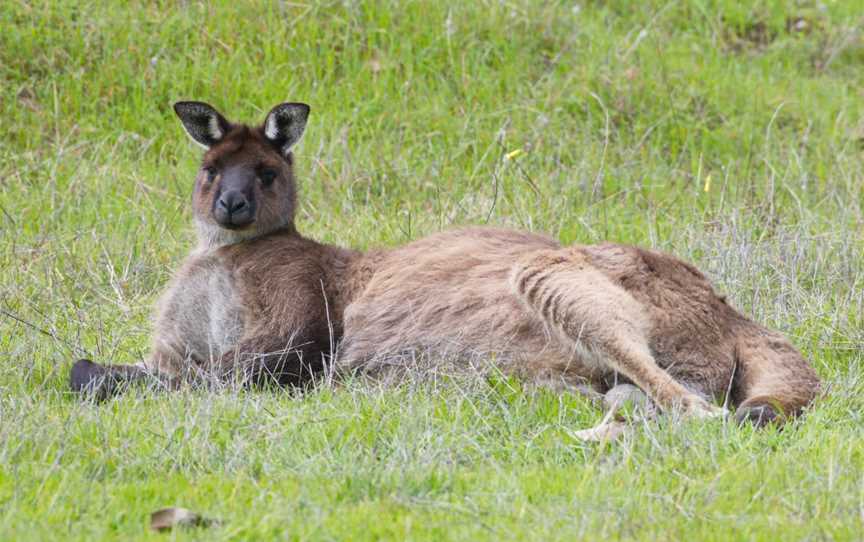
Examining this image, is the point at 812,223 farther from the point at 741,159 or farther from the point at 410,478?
the point at 410,478

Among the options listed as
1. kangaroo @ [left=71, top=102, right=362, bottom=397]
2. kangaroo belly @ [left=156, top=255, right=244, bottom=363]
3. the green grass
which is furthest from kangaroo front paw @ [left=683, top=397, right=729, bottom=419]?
kangaroo belly @ [left=156, top=255, right=244, bottom=363]

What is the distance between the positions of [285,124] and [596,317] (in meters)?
2.22

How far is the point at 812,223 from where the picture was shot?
27.7ft

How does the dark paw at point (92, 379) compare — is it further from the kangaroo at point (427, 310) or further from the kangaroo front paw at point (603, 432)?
the kangaroo front paw at point (603, 432)

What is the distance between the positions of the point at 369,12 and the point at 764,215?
12.0 feet

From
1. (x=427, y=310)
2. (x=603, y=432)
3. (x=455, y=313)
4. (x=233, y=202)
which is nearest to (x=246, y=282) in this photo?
(x=233, y=202)

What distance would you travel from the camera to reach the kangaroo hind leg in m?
5.47

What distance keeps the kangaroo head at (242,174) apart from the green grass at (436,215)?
0.75 meters

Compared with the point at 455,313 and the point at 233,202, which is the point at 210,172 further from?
the point at 455,313

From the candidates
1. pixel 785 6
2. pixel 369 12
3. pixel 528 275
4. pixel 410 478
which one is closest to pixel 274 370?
pixel 528 275

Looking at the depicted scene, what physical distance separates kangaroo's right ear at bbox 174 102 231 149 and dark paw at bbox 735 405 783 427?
3.12 meters

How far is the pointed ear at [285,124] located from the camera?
7.03 m

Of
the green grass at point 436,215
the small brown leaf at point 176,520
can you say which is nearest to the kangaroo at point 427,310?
the green grass at point 436,215

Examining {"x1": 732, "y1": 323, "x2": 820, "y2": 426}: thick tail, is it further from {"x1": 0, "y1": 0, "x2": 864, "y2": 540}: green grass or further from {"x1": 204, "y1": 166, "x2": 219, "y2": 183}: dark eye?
{"x1": 204, "y1": 166, "x2": 219, "y2": 183}: dark eye
